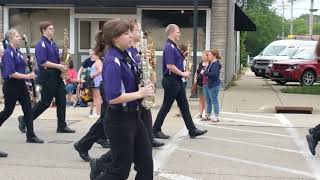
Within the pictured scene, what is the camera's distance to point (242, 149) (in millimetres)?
9523

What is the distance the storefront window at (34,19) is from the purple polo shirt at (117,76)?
1623cm

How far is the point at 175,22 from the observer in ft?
67.8

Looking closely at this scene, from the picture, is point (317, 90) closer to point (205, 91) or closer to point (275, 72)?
point (275, 72)

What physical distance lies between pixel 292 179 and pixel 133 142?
2.83 m

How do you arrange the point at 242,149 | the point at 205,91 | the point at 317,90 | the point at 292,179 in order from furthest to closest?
1. the point at 317,90
2. the point at 205,91
3. the point at 242,149
4. the point at 292,179

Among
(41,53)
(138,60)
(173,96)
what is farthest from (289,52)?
(138,60)

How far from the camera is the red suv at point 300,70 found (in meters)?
24.0

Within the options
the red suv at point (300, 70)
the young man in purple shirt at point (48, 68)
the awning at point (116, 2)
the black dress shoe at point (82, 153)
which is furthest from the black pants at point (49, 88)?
the red suv at point (300, 70)

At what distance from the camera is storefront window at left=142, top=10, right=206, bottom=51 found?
810 inches

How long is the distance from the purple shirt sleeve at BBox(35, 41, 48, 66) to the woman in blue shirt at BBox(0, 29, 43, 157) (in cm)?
61

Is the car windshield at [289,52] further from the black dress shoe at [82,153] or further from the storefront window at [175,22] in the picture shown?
the black dress shoe at [82,153]

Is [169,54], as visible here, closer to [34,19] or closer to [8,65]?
[8,65]

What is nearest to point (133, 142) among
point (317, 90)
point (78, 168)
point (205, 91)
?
point (78, 168)

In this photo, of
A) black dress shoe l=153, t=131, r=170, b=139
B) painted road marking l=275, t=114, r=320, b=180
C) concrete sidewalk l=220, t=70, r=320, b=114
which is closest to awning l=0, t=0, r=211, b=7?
concrete sidewalk l=220, t=70, r=320, b=114
